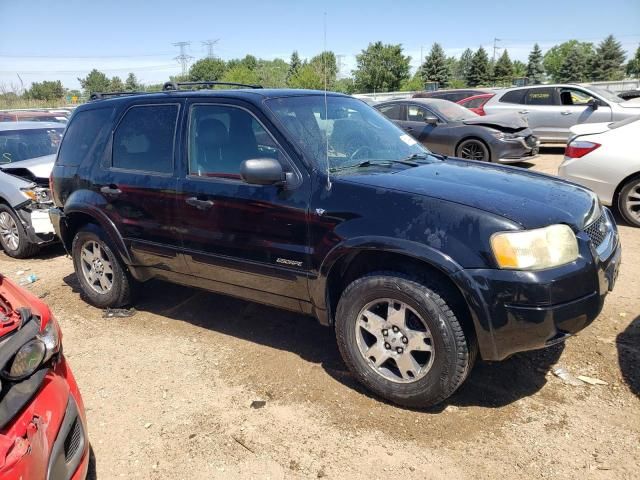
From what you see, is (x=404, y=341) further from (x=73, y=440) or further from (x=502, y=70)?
(x=502, y=70)

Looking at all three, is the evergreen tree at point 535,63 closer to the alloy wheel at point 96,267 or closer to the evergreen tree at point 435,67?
the evergreen tree at point 435,67

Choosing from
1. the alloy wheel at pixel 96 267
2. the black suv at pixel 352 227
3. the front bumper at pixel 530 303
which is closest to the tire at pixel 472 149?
the black suv at pixel 352 227

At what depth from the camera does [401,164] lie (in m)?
3.54

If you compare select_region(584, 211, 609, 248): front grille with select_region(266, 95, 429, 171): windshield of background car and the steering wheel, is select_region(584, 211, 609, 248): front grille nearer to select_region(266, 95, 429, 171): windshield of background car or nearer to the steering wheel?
select_region(266, 95, 429, 171): windshield of background car

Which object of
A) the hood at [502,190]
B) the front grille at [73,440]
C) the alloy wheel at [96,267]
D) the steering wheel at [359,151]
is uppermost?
the steering wheel at [359,151]

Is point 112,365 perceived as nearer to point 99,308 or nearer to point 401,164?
point 99,308

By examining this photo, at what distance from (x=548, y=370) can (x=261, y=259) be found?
6.89 ft

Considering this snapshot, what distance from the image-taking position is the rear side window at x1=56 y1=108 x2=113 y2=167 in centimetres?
443

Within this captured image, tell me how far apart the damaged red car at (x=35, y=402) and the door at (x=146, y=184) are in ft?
5.29

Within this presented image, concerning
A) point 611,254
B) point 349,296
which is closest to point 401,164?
point 349,296

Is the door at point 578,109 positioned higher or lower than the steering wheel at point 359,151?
lower

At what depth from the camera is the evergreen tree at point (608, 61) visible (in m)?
70.9

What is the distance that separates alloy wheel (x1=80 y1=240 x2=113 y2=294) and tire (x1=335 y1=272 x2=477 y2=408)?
2613mm

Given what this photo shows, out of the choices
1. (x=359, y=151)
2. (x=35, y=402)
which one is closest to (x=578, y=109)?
(x=359, y=151)
